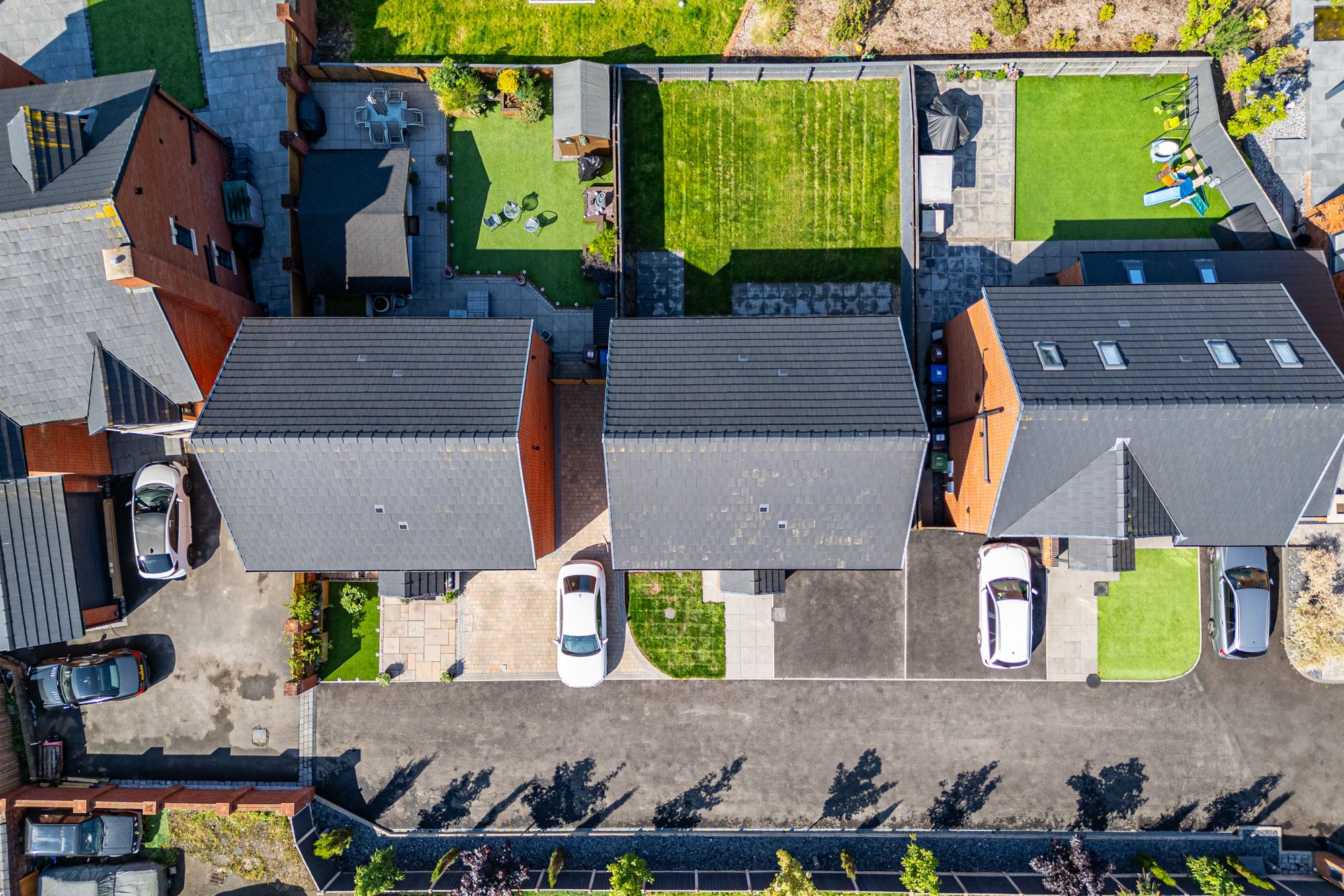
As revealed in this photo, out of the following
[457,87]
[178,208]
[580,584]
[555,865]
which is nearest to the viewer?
[178,208]

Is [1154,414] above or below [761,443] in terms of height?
above

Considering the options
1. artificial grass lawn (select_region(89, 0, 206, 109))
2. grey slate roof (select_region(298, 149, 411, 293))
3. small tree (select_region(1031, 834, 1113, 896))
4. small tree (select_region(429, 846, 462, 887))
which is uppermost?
artificial grass lawn (select_region(89, 0, 206, 109))

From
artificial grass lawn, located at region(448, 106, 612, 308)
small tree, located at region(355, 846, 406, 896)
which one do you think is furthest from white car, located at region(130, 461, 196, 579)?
artificial grass lawn, located at region(448, 106, 612, 308)

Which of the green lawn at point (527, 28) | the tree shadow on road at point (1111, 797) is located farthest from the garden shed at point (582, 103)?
the tree shadow on road at point (1111, 797)

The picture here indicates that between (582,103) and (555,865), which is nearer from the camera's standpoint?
(582,103)

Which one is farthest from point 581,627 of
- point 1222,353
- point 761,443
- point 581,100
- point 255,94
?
point 255,94

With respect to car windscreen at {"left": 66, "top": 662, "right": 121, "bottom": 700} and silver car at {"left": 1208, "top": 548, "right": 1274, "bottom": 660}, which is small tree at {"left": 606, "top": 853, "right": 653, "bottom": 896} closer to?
car windscreen at {"left": 66, "top": 662, "right": 121, "bottom": 700}

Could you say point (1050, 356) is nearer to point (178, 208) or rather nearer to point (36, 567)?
point (178, 208)
